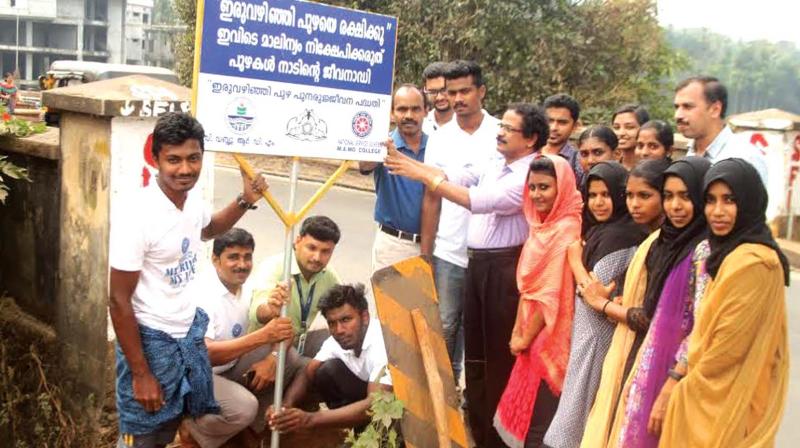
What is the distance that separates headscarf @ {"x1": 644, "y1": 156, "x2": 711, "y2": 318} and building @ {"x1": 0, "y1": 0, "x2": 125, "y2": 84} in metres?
56.0

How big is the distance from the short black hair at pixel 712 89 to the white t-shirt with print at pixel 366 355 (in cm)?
185

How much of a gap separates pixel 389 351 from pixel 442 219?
1.33 m

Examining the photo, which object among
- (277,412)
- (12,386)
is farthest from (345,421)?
(12,386)

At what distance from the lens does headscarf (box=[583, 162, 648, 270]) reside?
3.77m

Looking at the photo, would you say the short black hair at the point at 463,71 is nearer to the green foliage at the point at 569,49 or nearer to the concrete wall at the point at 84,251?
the concrete wall at the point at 84,251

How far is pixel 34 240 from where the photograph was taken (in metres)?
4.89

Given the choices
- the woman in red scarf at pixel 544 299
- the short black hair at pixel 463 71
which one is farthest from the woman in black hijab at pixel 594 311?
the short black hair at pixel 463 71

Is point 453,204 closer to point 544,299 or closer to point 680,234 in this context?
point 544,299

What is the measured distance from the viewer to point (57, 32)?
191ft

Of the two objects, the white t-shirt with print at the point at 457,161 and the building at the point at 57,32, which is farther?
the building at the point at 57,32

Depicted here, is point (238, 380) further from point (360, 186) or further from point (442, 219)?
point (360, 186)

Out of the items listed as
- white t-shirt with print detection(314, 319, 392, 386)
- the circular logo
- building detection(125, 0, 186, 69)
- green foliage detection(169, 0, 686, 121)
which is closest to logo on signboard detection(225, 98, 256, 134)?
the circular logo

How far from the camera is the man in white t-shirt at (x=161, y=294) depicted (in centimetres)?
327

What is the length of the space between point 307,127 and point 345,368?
50.0 inches
